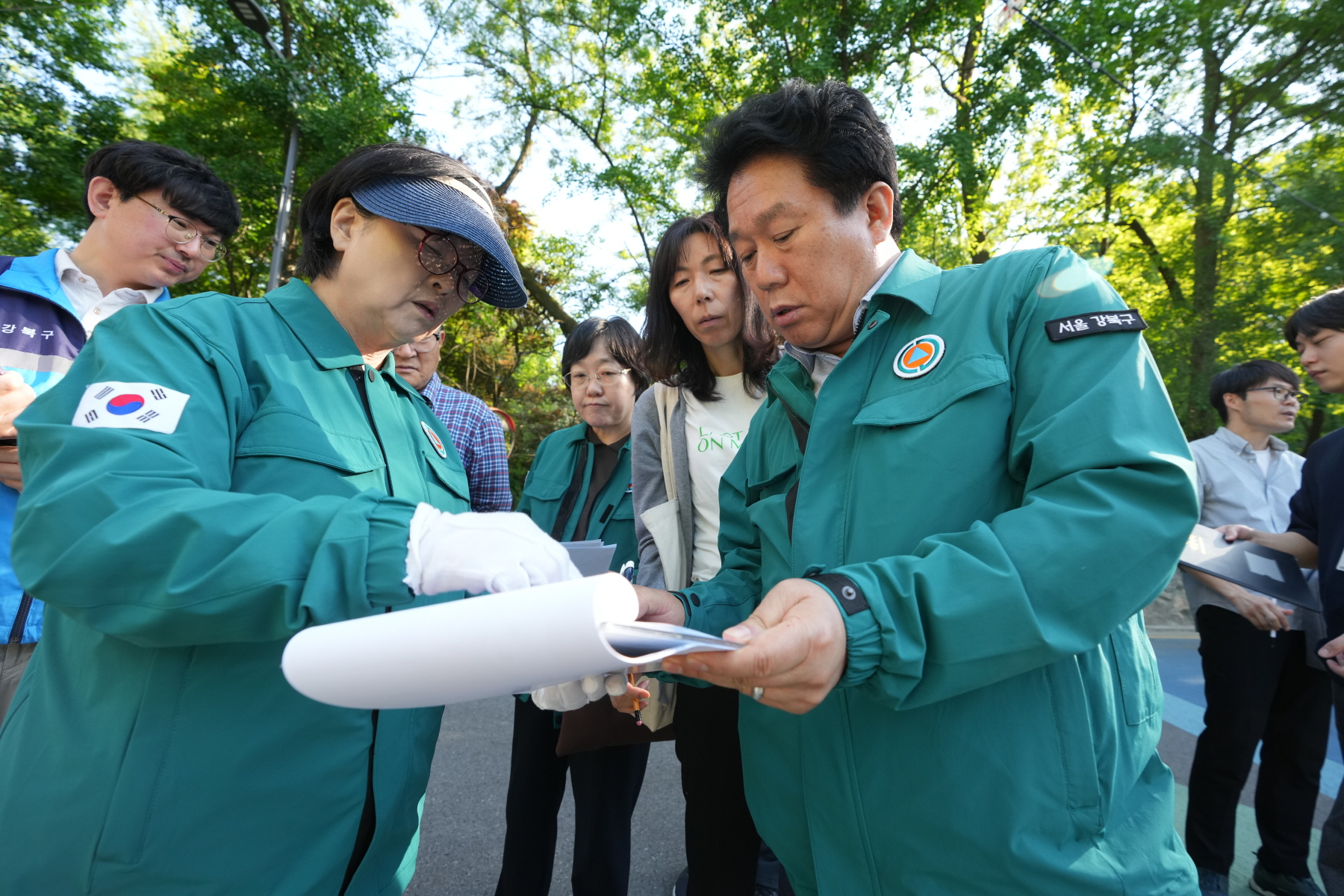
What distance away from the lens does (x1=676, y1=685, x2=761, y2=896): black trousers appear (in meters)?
2.15

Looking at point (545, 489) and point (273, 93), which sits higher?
point (273, 93)

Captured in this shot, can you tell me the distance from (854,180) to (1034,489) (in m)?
0.81

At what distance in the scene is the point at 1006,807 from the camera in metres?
1.10

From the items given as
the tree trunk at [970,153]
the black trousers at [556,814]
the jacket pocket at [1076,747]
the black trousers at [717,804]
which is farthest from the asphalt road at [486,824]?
the tree trunk at [970,153]

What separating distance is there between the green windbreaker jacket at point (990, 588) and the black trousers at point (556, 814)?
1.17 m

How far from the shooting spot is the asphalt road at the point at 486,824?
9.68 ft

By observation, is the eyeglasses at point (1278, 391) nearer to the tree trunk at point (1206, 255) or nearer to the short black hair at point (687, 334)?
the short black hair at point (687, 334)

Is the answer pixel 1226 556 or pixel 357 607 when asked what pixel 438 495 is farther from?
pixel 1226 556

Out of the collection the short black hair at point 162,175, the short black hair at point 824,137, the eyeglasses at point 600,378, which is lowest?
the eyeglasses at point 600,378

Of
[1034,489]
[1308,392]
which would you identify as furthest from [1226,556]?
[1308,392]

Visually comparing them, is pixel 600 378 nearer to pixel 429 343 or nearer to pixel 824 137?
pixel 429 343

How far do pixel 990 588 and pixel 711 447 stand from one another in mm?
1573

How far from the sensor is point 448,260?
5.22 feet

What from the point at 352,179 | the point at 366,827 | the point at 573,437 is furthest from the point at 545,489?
the point at 366,827
